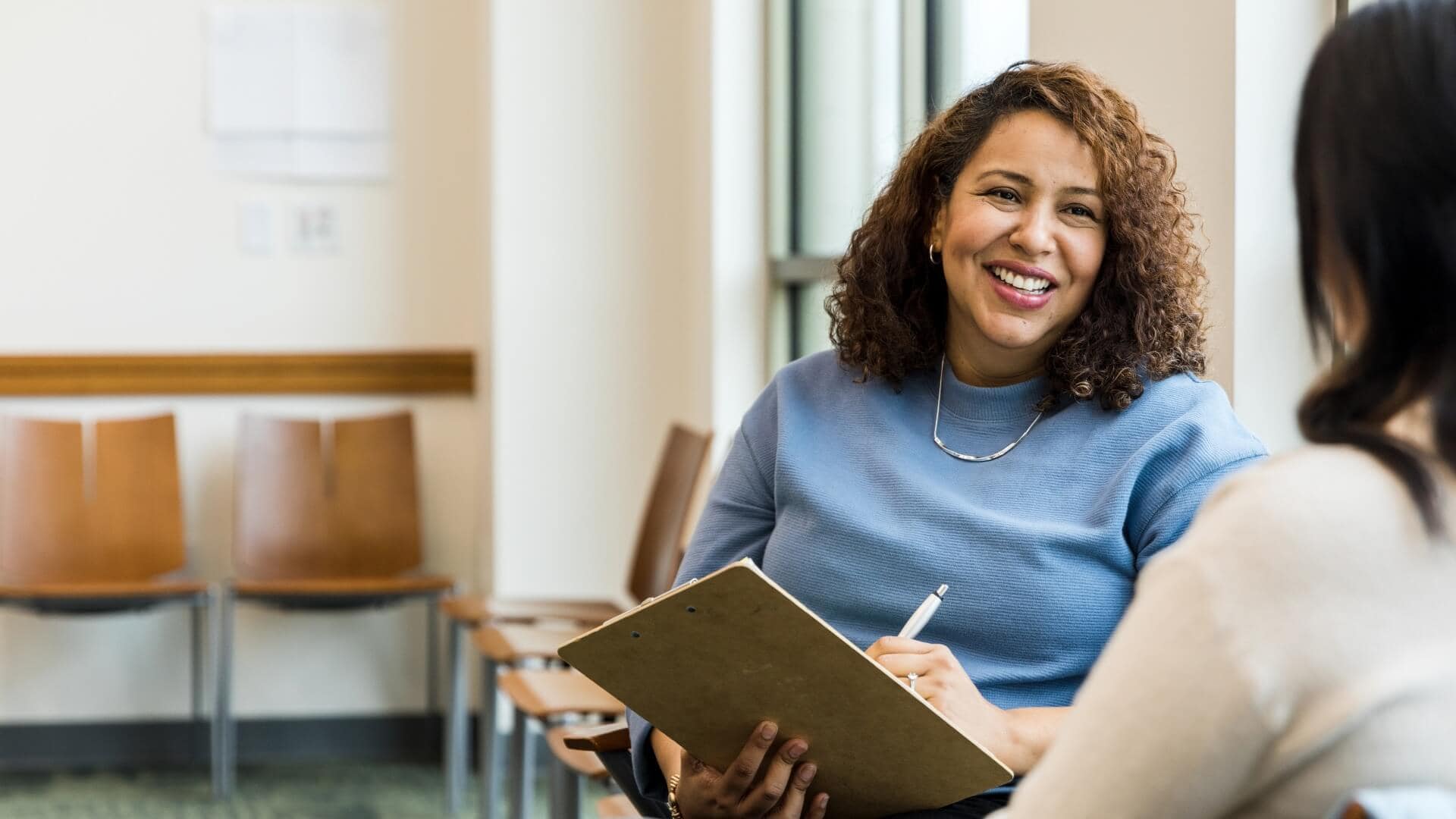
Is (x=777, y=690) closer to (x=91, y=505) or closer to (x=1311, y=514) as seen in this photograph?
(x=1311, y=514)

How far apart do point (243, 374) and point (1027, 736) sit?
3.58 m

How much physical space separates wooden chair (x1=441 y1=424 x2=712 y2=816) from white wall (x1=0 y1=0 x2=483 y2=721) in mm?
648

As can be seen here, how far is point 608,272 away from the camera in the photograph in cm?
457

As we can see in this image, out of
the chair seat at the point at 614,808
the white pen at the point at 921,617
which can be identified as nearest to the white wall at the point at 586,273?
the chair seat at the point at 614,808

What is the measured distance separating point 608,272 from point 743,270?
48cm

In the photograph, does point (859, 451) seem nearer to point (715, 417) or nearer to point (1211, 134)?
point (1211, 134)

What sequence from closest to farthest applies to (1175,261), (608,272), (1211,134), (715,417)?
1. (1175,261)
2. (1211,134)
3. (715,417)
4. (608,272)

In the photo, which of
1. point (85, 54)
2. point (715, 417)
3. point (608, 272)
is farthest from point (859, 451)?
point (85, 54)

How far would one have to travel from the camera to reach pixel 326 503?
4676mm

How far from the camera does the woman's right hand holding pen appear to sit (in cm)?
152

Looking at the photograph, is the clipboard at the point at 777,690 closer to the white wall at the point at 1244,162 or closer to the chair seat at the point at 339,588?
the white wall at the point at 1244,162

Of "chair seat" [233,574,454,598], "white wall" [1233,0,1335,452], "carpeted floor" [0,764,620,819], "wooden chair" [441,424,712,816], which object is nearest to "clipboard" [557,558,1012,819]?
"white wall" [1233,0,1335,452]

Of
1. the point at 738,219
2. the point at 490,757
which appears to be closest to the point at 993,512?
the point at 490,757

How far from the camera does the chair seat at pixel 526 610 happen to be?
3.99 meters
